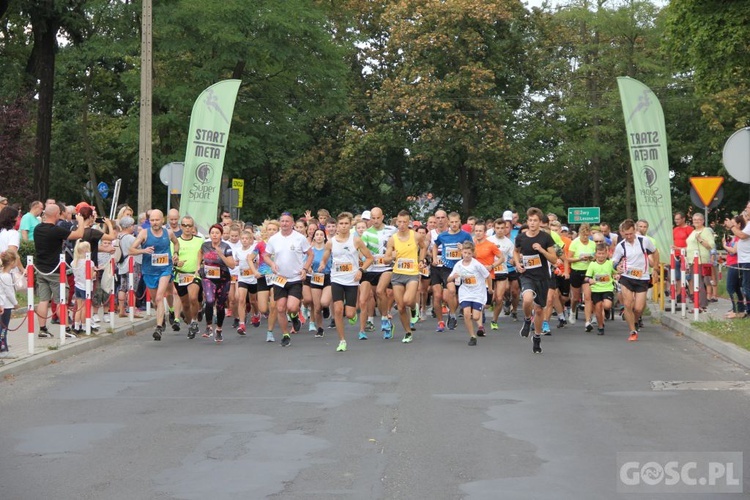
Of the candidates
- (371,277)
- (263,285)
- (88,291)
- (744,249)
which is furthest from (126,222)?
(744,249)

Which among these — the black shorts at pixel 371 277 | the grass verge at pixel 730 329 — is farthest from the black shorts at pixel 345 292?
the grass verge at pixel 730 329

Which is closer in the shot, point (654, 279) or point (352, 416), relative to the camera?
point (352, 416)

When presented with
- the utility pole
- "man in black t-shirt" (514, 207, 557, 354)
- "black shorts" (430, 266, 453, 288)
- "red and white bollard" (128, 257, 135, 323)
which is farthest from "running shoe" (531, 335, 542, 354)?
the utility pole

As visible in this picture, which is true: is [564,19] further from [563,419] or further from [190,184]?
[563,419]

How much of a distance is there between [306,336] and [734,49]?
1903 centimetres

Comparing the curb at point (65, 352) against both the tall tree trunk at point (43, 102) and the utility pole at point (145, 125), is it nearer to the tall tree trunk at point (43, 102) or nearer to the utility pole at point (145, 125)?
the utility pole at point (145, 125)

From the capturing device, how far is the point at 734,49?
109 ft

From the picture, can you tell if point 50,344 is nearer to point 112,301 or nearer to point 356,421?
point 112,301

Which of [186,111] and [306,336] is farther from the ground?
[186,111]

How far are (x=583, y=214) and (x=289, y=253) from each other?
124 feet

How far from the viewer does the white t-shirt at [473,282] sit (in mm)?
17875

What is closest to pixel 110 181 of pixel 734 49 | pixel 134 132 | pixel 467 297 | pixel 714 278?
pixel 134 132

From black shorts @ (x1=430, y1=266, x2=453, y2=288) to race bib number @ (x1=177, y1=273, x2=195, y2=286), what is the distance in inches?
184

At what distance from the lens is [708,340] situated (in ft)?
56.3
